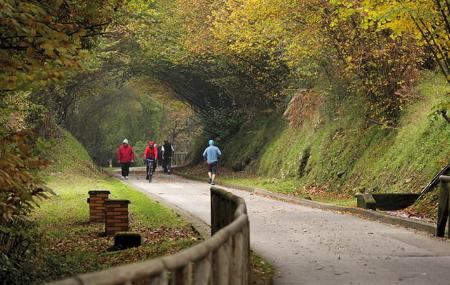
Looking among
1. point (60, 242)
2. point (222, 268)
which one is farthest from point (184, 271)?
point (60, 242)

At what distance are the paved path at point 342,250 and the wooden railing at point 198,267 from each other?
2.08 meters

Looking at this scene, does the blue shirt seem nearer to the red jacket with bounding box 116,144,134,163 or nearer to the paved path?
the red jacket with bounding box 116,144,134,163

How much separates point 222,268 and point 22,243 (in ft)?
19.9

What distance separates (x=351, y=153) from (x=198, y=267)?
20.6 metres

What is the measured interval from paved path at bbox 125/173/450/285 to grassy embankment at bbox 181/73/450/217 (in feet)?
8.71

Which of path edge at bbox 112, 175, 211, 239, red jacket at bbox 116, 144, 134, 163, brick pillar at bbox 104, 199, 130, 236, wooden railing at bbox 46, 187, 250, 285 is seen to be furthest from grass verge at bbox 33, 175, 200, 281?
red jacket at bbox 116, 144, 134, 163

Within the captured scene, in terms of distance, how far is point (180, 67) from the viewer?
4159 centimetres

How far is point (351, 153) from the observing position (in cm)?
2459

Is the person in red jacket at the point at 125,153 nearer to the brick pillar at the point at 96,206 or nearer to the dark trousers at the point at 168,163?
the dark trousers at the point at 168,163

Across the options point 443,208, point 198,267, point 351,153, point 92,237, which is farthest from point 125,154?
point 198,267

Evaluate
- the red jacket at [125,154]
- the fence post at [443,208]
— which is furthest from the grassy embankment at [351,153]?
the red jacket at [125,154]

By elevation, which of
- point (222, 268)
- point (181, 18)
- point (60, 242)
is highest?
point (181, 18)

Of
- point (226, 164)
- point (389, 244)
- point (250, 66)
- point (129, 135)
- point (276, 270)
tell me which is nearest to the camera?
point (276, 270)

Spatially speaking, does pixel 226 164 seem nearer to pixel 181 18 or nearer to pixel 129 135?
pixel 181 18
